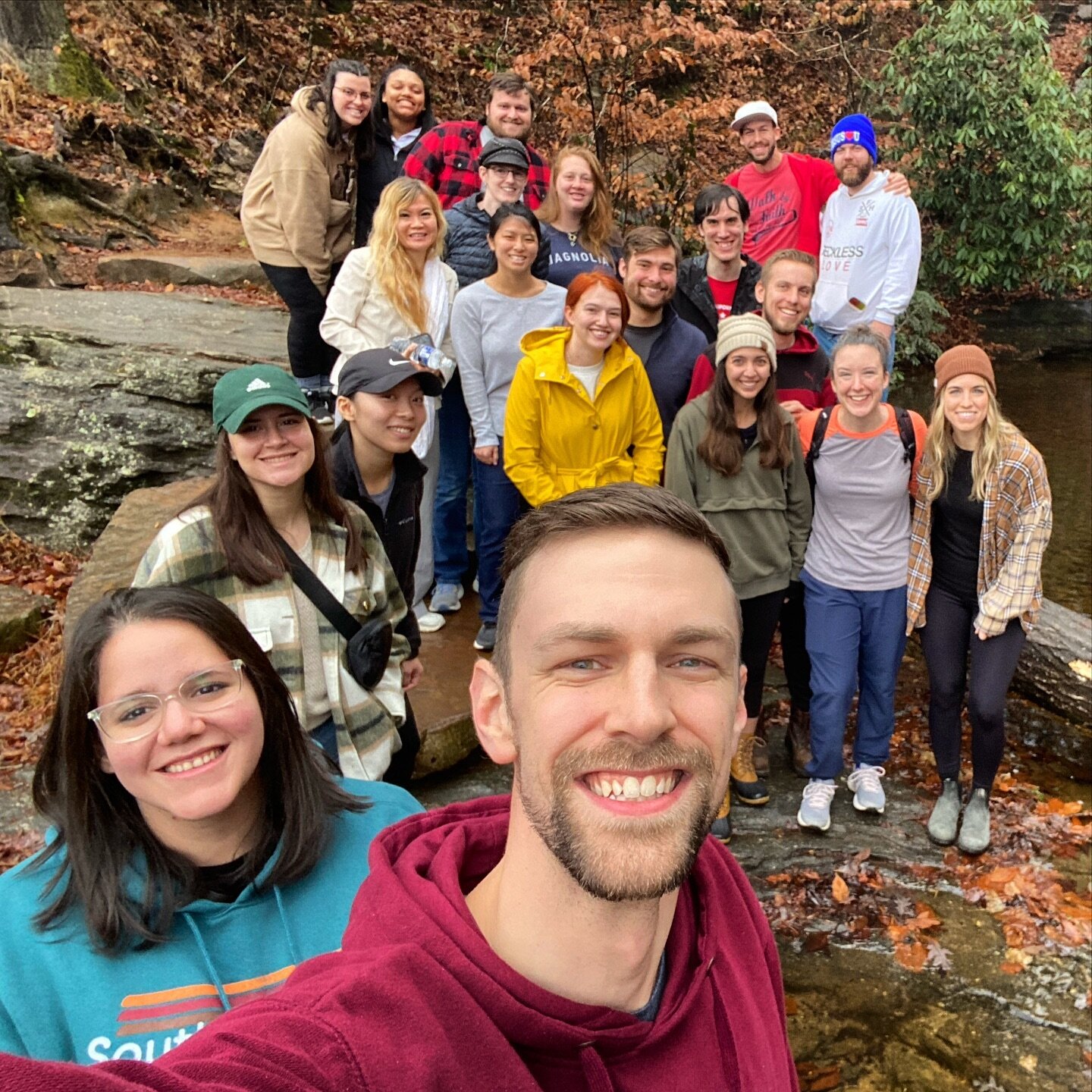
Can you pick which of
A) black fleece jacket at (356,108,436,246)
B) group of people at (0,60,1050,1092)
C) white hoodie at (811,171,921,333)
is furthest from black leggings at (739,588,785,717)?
black fleece jacket at (356,108,436,246)

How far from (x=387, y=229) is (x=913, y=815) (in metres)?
4.17

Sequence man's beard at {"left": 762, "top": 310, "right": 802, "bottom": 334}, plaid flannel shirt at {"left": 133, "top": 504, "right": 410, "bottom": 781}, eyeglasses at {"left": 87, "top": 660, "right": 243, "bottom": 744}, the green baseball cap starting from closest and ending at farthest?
eyeglasses at {"left": 87, "top": 660, "right": 243, "bottom": 744}, plaid flannel shirt at {"left": 133, "top": 504, "right": 410, "bottom": 781}, the green baseball cap, man's beard at {"left": 762, "top": 310, "right": 802, "bottom": 334}

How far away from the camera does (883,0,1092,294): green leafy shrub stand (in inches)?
453

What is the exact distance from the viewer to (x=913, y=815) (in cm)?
484

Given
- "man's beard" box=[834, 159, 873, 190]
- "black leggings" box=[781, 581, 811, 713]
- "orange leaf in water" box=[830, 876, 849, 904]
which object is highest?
"man's beard" box=[834, 159, 873, 190]

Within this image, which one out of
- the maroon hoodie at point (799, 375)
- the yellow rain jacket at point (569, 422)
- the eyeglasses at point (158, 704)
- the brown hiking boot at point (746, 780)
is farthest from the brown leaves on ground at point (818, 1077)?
the maroon hoodie at point (799, 375)

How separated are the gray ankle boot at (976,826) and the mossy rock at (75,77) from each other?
478 inches

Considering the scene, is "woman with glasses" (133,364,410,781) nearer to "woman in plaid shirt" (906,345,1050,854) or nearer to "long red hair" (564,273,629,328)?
"long red hair" (564,273,629,328)

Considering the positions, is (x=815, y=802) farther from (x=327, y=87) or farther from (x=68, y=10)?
(x=68, y=10)

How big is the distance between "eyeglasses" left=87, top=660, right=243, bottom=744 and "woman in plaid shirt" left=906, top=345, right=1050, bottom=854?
3420mm

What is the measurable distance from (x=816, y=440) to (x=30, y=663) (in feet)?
15.8

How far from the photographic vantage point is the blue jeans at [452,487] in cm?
526

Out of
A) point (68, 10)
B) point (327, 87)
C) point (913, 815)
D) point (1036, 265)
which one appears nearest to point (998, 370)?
point (1036, 265)

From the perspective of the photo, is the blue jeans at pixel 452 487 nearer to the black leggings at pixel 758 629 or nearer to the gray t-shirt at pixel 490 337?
the gray t-shirt at pixel 490 337
